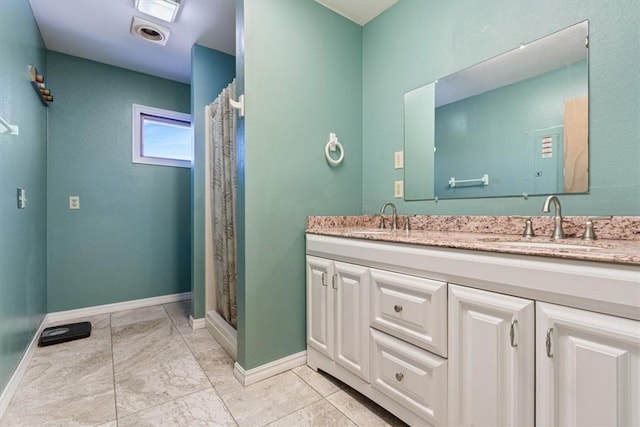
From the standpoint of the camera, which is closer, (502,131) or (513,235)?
(513,235)

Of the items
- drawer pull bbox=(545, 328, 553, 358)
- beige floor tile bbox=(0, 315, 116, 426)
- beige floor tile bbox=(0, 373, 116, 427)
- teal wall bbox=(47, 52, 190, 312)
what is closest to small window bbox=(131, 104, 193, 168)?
teal wall bbox=(47, 52, 190, 312)

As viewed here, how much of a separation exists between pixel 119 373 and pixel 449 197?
7.29ft

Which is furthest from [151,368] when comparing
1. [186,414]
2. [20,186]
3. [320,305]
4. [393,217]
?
[393,217]

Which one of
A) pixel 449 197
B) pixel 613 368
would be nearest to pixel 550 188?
pixel 449 197

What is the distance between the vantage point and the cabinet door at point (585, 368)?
71cm

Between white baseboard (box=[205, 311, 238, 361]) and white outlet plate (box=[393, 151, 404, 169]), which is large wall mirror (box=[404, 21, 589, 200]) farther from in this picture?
white baseboard (box=[205, 311, 238, 361])

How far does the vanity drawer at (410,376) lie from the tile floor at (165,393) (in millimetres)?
186

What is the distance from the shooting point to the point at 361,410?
4.50ft

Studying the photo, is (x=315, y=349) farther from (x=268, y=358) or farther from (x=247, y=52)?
(x=247, y=52)

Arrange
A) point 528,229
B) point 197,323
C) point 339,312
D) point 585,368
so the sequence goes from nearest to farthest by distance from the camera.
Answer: point 585,368 < point 528,229 < point 339,312 < point 197,323

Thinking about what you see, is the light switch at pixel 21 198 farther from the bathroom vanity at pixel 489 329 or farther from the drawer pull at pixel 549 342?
the drawer pull at pixel 549 342

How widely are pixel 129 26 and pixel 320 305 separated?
2540 millimetres

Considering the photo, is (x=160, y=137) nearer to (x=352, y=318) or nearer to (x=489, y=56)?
(x=352, y=318)

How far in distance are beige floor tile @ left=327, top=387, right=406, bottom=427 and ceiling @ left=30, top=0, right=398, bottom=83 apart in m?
2.36
